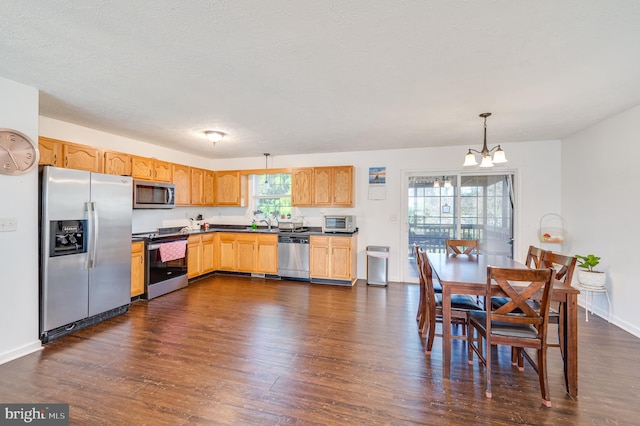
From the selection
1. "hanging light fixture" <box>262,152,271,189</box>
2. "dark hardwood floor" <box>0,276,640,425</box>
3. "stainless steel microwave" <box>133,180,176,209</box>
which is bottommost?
"dark hardwood floor" <box>0,276,640,425</box>

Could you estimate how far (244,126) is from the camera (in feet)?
12.5

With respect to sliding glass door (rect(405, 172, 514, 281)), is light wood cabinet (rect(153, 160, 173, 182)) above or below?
above

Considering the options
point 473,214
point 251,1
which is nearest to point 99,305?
point 251,1

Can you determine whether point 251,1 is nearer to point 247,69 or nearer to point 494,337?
point 247,69

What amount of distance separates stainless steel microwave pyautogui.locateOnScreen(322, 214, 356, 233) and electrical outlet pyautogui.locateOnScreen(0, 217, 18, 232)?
3946 mm

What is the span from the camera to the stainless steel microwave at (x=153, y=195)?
4234 mm

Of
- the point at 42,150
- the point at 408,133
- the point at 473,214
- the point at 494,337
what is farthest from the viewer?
the point at 473,214

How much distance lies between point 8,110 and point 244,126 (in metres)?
2.22

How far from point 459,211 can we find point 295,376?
13.5 feet

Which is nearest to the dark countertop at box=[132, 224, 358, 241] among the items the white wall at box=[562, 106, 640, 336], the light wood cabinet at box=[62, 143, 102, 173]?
the light wood cabinet at box=[62, 143, 102, 173]

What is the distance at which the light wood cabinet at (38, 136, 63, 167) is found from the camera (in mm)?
3158

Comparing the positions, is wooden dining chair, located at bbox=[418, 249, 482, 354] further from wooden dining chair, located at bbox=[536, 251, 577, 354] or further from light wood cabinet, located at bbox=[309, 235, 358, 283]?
light wood cabinet, located at bbox=[309, 235, 358, 283]

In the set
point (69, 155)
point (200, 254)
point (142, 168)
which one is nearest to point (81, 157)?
point (69, 155)

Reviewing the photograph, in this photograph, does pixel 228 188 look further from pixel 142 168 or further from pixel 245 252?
pixel 142 168
